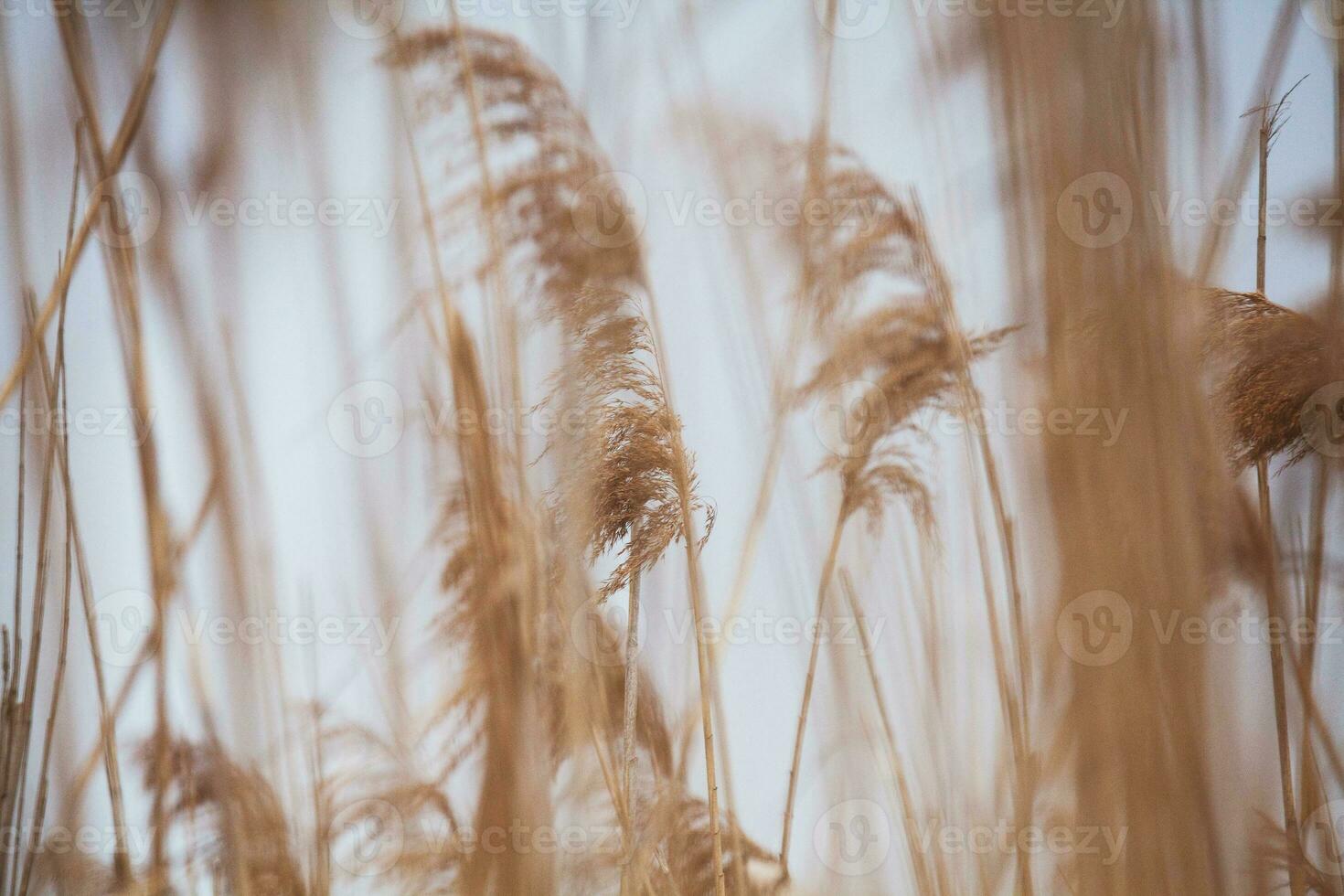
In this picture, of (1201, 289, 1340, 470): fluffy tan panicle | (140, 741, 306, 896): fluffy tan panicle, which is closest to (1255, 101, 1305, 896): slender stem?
(1201, 289, 1340, 470): fluffy tan panicle

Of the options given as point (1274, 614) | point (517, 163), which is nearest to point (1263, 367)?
point (1274, 614)

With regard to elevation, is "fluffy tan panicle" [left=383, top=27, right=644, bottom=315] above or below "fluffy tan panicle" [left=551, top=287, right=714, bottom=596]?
above

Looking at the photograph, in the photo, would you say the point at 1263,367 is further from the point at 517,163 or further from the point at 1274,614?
the point at 517,163

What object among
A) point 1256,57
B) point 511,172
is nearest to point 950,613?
point 511,172

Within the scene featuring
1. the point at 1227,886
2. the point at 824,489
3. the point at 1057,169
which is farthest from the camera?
the point at 824,489

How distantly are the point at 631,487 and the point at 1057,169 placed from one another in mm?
764

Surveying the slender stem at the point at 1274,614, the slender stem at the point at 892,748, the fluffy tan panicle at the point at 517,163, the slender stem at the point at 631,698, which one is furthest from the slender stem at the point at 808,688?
the slender stem at the point at 1274,614

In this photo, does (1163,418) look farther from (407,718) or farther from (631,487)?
(407,718)

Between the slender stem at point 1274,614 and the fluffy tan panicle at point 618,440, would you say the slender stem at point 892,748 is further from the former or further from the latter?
the slender stem at point 1274,614

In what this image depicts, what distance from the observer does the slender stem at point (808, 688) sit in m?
1.13

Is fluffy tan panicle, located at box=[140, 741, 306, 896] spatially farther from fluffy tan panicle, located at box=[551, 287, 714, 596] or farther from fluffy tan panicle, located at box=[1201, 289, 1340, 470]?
fluffy tan panicle, located at box=[1201, 289, 1340, 470]

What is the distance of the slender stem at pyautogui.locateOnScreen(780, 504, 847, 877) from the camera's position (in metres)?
1.13

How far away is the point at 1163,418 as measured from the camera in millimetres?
1121

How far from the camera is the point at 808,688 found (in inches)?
45.9
